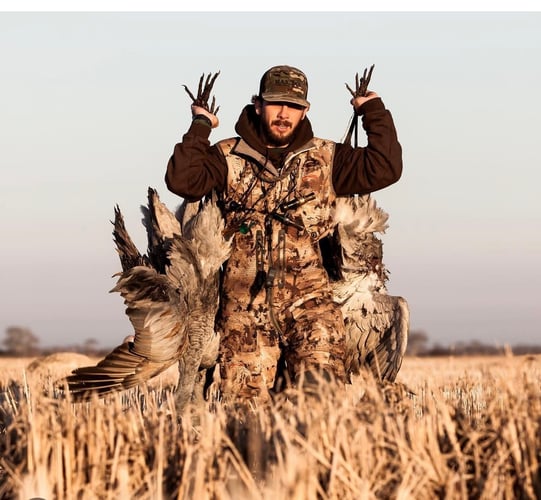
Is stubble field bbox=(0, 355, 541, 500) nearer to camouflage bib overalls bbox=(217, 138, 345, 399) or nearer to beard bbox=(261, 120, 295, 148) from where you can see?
camouflage bib overalls bbox=(217, 138, 345, 399)

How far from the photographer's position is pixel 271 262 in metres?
6.91

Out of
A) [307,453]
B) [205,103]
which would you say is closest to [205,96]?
[205,103]

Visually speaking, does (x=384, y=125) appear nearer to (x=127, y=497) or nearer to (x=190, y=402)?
(x=190, y=402)

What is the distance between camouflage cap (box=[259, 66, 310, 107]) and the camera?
6875mm

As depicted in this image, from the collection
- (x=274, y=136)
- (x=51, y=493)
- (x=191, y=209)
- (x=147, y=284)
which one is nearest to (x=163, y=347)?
(x=147, y=284)

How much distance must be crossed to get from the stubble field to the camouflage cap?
265 cm

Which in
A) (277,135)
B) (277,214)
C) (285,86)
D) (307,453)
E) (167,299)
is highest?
(285,86)

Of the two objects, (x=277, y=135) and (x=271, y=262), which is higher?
(x=277, y=135)

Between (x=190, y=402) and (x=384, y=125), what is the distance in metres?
2.12

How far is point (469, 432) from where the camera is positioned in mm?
4211

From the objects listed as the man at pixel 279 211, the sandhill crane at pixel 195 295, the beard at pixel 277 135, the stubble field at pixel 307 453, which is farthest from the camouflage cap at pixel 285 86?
the stubble field at pixel 307 453

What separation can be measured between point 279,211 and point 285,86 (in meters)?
0.79

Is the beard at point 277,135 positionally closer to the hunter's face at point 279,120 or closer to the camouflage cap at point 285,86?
the hunter's face at point 279,120

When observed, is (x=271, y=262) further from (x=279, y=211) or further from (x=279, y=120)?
(x=279, y=120)
